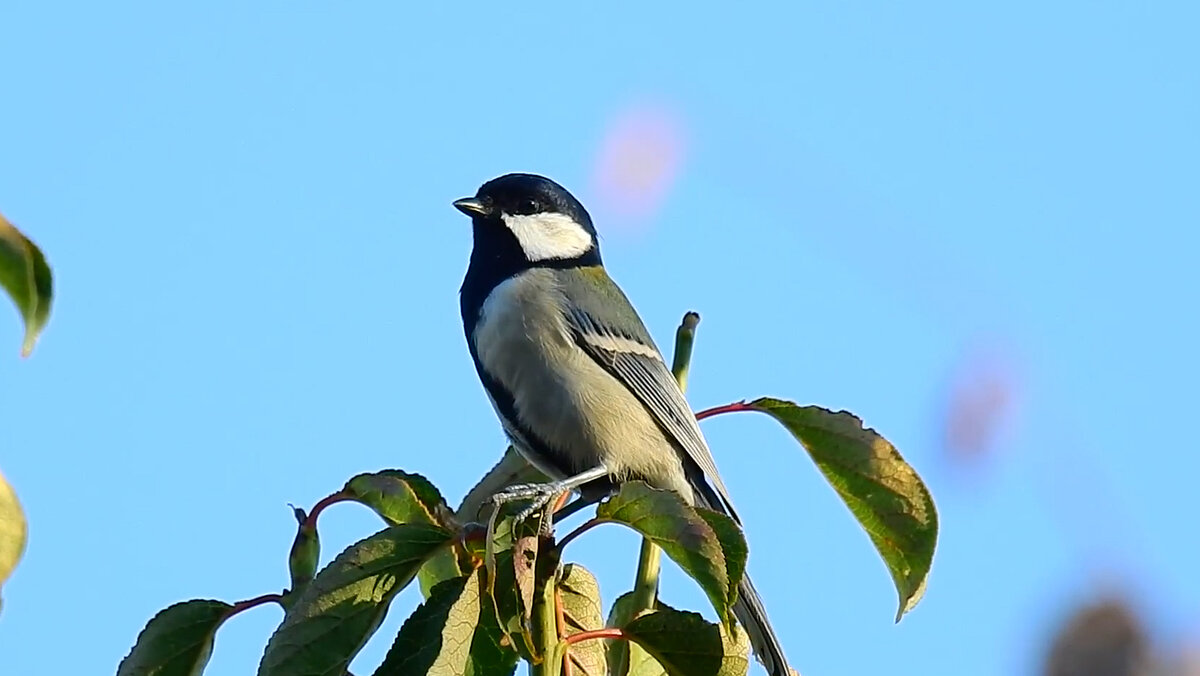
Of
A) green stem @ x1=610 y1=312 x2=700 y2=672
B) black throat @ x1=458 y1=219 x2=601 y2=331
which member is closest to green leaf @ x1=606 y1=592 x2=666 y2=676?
green stem @ x1=610 y1=312 x2=700 y2=672

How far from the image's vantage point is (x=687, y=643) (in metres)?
2.33

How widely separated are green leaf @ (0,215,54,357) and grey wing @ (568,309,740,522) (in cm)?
250

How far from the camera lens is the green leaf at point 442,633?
221 cm

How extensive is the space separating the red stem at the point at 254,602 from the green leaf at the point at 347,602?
9 cm

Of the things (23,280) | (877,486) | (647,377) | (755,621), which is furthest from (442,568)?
(647,377)

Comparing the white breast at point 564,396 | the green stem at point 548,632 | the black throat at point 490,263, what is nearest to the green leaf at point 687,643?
the green stem at point 548,632

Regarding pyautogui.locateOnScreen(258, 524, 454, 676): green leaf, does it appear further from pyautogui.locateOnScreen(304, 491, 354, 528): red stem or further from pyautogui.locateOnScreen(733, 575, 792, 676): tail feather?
pyautogui.locateOnScreen(733, 575, 792, 676): tail feather

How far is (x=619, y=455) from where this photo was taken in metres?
3.95

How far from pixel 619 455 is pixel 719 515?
1629 millimetres

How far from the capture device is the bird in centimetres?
389

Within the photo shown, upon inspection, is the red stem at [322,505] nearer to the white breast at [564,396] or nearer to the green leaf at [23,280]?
the green leaf at [23,280]

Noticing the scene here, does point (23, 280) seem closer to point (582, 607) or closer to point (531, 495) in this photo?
point (582, 607)

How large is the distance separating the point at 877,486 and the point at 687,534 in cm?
54

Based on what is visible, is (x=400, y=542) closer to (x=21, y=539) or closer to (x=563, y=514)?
(x=21, y=539)
